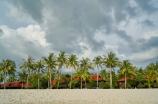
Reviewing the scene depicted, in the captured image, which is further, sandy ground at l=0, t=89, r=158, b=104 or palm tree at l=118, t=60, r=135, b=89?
palm tree at l=118, t=60, r=135, b=89

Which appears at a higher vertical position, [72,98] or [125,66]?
[125,66]

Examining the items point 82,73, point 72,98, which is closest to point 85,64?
point 82,73

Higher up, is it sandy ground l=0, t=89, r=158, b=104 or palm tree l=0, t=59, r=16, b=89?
palm tree l=0, t=59, r=16, b=89

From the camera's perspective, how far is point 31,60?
5153 cm

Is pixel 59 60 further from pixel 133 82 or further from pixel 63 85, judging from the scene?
pixel 133 82

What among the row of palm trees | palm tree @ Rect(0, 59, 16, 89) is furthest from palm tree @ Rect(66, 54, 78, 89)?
palm tree @ Rect(0, 59, 16, 89)

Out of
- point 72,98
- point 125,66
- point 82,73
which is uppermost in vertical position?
point 125,66

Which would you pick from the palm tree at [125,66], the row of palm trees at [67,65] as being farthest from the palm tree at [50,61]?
the palm tree at [125,66]

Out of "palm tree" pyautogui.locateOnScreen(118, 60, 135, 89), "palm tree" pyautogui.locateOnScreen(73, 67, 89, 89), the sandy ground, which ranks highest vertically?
"palm tree" pyautogui.locateOnScreen(118, 60, 135, 89)

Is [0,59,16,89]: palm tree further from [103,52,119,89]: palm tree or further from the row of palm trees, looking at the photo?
[103,52,119,89]: palm tree

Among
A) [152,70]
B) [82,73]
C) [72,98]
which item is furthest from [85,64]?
[72,98]

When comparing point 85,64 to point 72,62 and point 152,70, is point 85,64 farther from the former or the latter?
point 152,70

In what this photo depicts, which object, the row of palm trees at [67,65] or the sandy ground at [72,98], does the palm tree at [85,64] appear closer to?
the row of palm trees at [67,65]

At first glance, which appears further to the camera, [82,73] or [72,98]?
[82,73]
